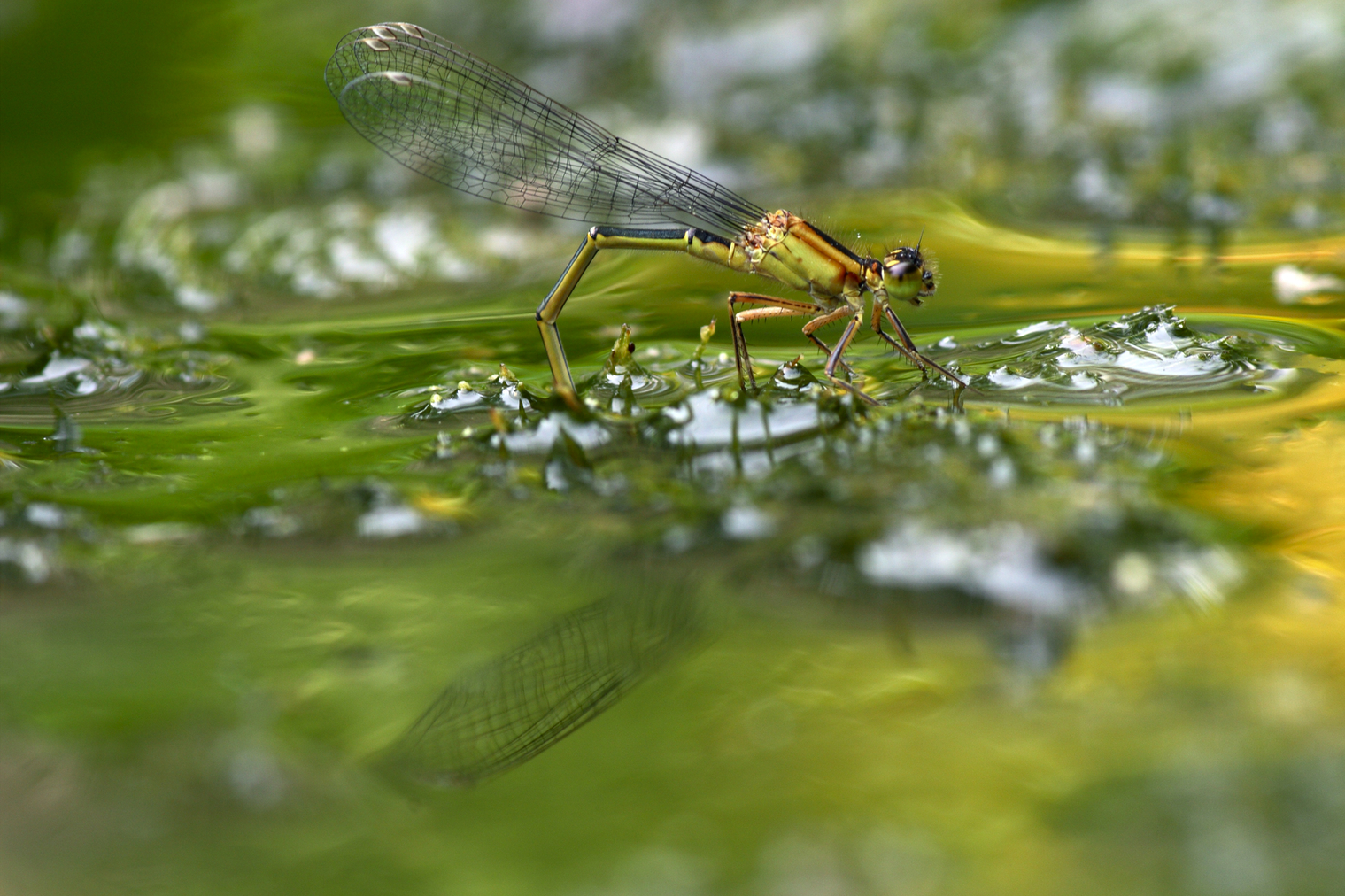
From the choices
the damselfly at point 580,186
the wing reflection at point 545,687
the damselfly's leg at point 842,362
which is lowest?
the wing reflection at point 545,687

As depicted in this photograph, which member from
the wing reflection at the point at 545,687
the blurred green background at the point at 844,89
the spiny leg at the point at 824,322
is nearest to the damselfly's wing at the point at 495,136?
the spiny leg at the point at 824,322

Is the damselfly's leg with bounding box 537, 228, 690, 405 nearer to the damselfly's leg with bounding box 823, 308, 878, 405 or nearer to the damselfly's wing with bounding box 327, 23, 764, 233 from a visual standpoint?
the damselfly's wing with bounding box 327, 23, 764, 233

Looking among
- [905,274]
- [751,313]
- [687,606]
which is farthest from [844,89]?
[687,606]

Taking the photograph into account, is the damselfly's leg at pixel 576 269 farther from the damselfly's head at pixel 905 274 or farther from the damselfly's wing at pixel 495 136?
the damselfly's head at pixel 905 274

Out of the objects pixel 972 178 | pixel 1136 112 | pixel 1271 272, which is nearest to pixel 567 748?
pixel 1271 272

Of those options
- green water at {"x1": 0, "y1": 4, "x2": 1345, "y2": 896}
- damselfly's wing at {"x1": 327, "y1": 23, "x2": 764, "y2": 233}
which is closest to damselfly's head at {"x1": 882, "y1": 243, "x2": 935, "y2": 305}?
green water at {"x1": 0, "y1": 4, "x2": 1345, "y2": 896}
